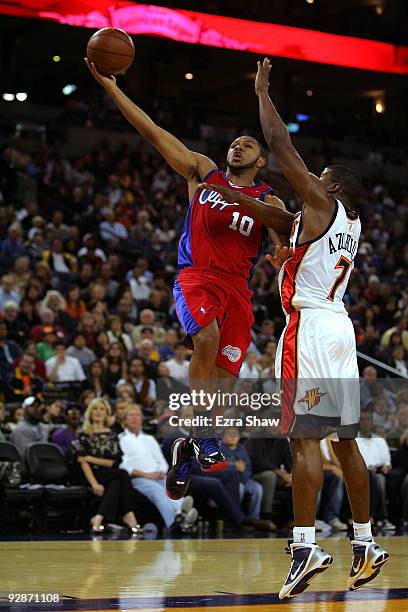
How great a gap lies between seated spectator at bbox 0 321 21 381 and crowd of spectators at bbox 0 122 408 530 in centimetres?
2

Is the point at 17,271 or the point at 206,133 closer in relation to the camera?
the point at 17,271

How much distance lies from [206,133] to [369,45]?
6183mm

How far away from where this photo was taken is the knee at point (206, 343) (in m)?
6.21

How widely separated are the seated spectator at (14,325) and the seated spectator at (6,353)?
0.56 m

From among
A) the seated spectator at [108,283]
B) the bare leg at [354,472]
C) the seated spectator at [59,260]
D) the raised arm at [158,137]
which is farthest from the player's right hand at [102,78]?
the seated spectator at [59,260]

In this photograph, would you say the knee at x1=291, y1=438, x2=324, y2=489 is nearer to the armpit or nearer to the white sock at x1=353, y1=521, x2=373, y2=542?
the white sock at x1=353, y1=521, x2=373, y2=542

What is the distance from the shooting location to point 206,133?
25.2m

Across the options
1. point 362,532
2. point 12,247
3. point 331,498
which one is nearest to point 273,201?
point 362,532

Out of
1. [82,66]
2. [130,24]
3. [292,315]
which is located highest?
[82,66]

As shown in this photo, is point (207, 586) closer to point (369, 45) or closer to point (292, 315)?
point (292, 315)

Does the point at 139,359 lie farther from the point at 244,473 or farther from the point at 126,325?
the point at 244,473

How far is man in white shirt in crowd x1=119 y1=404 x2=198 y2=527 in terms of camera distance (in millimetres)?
10484

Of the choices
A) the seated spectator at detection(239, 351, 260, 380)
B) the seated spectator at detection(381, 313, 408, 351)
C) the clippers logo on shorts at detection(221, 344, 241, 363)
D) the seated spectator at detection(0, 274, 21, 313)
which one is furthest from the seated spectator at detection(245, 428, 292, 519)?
the clippers logo on shorts at detection(221, 344, 241, 363)

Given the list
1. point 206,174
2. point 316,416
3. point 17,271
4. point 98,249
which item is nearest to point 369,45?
point 98,249
